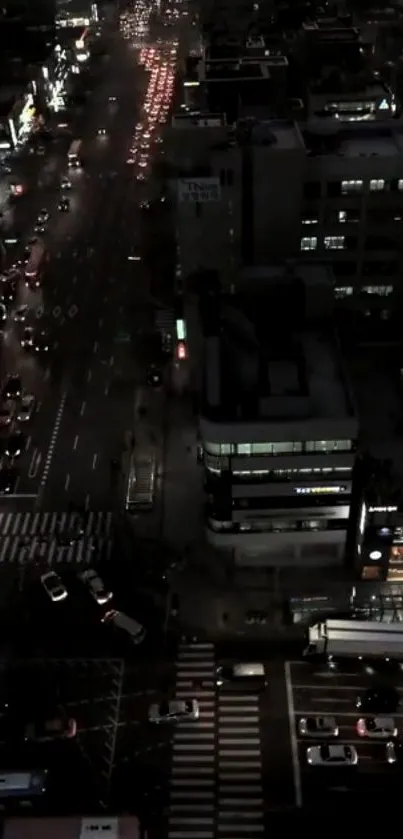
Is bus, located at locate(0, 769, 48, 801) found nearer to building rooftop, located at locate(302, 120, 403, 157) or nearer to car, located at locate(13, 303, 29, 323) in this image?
car, located at locate(13, 303, 29, 323)

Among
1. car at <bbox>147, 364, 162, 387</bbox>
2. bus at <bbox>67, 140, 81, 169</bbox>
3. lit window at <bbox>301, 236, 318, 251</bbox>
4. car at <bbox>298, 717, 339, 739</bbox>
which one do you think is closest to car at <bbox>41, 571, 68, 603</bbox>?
car at <bbox>298, 717, 339, 739</bbox>

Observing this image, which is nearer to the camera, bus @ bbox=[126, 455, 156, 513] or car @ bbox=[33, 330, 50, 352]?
bus @ bbox=[126, 455, 156, 513]

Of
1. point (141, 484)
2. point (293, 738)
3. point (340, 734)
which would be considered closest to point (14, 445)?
point (141, 484)

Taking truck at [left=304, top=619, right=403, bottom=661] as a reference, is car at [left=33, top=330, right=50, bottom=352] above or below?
above

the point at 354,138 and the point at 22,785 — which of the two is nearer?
the point at 22,785

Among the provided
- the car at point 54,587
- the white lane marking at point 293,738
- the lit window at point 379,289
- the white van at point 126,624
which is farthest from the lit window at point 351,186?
the car at point 54,587

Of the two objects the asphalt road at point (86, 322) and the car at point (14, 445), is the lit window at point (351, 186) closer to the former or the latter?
the asphalt road at point (86, 322)

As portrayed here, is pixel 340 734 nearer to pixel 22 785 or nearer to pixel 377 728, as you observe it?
pixel 377 728
